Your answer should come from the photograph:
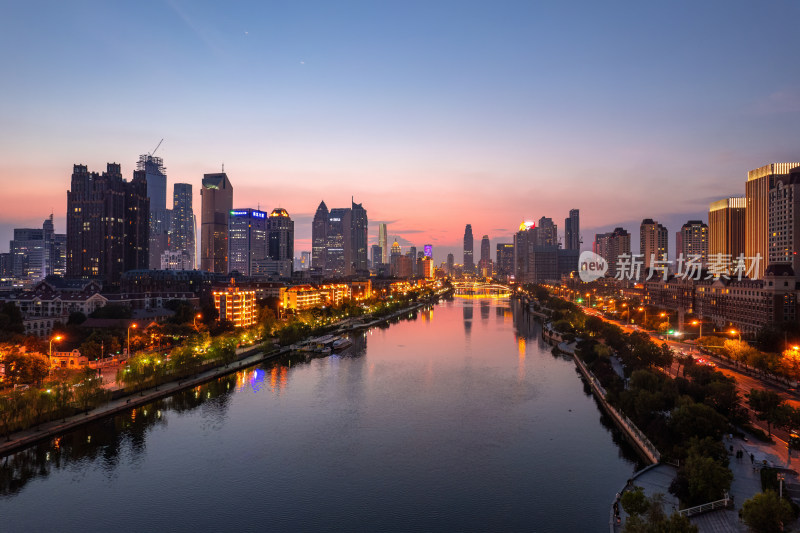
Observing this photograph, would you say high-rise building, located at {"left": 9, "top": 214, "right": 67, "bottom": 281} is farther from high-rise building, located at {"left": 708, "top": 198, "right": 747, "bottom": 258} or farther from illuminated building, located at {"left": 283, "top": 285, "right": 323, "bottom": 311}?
high-rise building, located at {"left": 708, "top": 198, "right": 747, "bottom": 258}

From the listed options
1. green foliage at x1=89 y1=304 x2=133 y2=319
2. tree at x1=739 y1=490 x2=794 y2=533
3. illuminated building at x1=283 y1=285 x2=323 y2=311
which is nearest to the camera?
tree at x1=739 y1=490 x2=794 y2=533

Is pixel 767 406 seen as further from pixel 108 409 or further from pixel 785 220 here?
pixel 785 220

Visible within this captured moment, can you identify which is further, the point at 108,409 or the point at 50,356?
the point at 50,356

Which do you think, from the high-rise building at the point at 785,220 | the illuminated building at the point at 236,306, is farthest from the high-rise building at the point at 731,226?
the illuminated building at the point at 236,306

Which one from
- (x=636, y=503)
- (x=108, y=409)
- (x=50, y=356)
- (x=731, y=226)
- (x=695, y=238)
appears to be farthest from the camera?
(x=695, y=238)

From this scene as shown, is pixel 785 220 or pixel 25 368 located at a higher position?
pixel 785 220

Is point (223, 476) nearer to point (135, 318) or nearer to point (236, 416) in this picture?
point (236, 416)

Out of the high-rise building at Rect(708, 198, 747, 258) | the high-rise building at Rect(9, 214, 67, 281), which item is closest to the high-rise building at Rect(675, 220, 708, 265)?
the high-rise building at Rect(708, 198, 747, 258)

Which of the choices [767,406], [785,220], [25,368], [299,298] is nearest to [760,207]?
[785,220]
